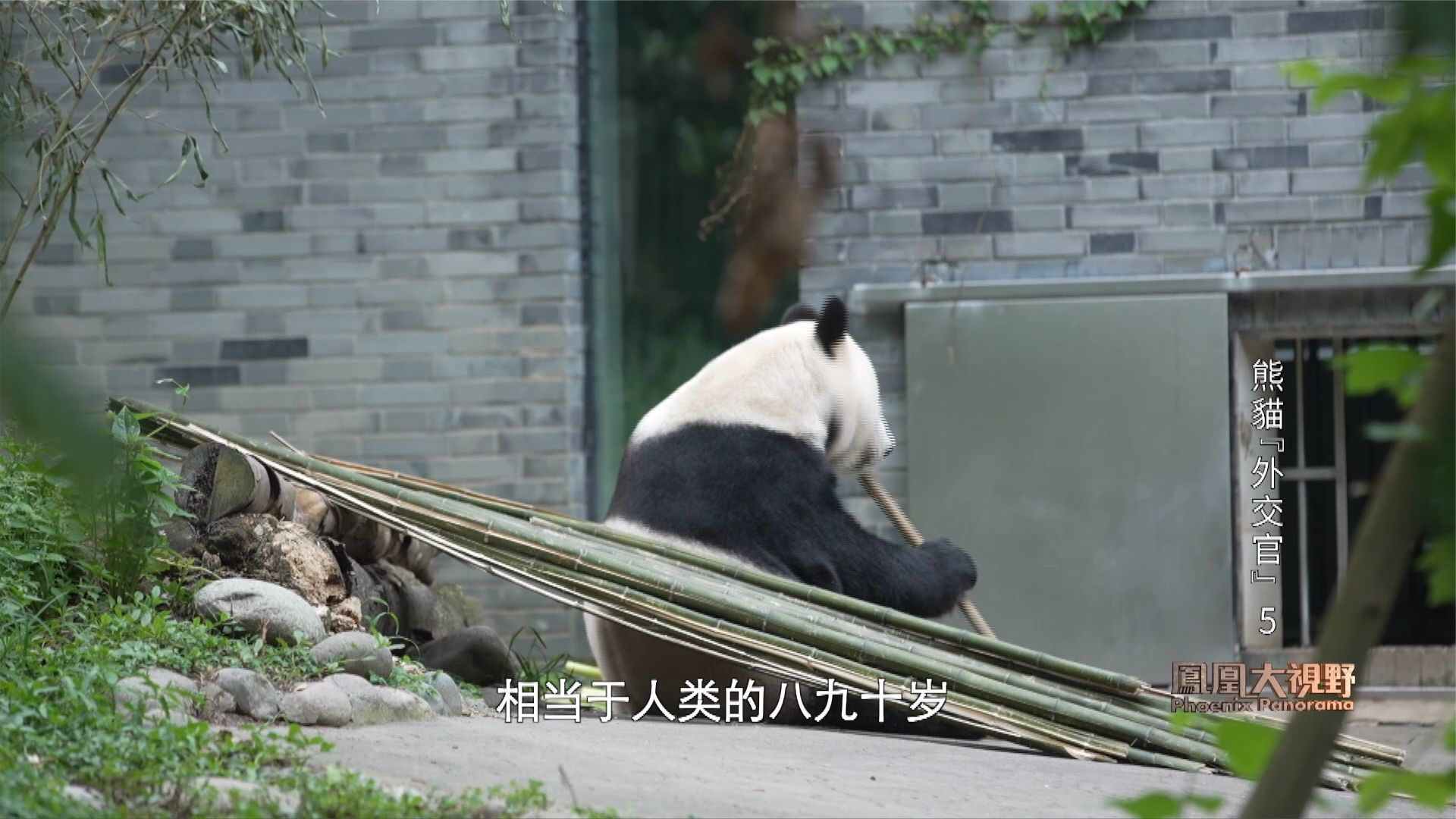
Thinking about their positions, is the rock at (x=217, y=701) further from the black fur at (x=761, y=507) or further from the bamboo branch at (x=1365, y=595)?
the bamboo branch at (x=1365, y=595)

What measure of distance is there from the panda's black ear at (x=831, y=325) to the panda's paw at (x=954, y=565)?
734 millimetres

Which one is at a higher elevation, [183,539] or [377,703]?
[183,539]

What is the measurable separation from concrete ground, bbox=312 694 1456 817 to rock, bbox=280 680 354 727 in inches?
2.1

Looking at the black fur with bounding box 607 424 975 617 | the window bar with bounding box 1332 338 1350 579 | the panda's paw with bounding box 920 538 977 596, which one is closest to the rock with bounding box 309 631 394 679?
the black fur with bounding box 607 424 975 617

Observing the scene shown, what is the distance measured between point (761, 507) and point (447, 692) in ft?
3.59

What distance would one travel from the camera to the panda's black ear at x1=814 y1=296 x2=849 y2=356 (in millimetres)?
5215

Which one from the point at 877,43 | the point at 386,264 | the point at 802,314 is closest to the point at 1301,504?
the point at 877,43

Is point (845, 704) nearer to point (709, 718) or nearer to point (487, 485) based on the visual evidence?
point (709, 718)

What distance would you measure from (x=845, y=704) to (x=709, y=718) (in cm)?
40

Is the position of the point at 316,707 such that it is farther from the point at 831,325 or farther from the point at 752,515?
the point at 831,325

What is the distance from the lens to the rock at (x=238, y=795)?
2.70m

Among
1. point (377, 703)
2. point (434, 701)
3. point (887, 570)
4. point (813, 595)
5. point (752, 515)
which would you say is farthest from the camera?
point (887, 570)

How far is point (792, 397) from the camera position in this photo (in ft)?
16.6

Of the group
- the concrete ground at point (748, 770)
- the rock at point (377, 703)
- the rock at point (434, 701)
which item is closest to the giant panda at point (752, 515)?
the concrete ground at point (748, 770)
